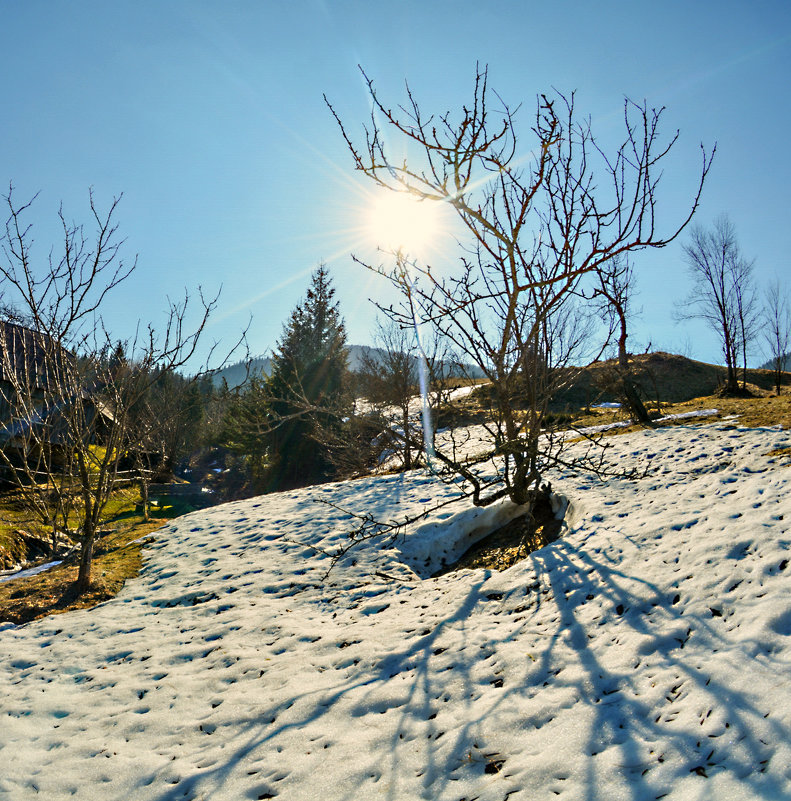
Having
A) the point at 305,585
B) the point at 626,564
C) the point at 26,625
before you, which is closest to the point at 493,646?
the point at 626,564

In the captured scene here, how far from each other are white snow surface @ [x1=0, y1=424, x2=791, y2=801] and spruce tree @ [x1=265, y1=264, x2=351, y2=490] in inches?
497

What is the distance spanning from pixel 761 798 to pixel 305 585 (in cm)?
441

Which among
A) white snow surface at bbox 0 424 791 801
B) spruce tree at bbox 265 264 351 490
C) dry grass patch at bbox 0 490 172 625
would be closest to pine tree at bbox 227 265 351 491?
spruce tree at bbox 265 264 351 490

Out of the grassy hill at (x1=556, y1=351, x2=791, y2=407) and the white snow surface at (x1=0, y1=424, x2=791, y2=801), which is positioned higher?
the grassy hill at (x1=556, y1=351, x2=791, y2=407)

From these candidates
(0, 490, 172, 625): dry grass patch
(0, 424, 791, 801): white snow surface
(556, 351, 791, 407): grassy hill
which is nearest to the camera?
(0, 424, 791, 801): white snow surface

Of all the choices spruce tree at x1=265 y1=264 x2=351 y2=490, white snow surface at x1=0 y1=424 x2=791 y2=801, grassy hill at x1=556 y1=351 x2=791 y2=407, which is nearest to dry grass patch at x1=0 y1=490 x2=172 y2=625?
white snow surface at x1=0 y1=424 x2=791 y2=801

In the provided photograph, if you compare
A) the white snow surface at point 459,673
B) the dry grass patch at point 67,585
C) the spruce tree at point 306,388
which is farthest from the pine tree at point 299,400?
the white snow surface at point 459,673

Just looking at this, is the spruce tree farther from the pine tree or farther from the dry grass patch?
the dry grass patch

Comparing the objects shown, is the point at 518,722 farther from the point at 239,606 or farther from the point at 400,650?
the point at 239,606

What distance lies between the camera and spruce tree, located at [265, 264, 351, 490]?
63.7 feet

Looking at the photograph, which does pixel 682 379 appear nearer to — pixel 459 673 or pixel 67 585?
pixel 459 673

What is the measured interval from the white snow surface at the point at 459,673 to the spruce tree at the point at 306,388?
41.4 feet

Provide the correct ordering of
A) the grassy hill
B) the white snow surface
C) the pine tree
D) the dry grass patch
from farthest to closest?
the grassy hill, the pine tree, the dry grass patch, the white snow surface

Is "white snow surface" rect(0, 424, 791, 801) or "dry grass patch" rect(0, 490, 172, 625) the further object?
A: "dry grass patch" rect(0, 490, 172, 625)
